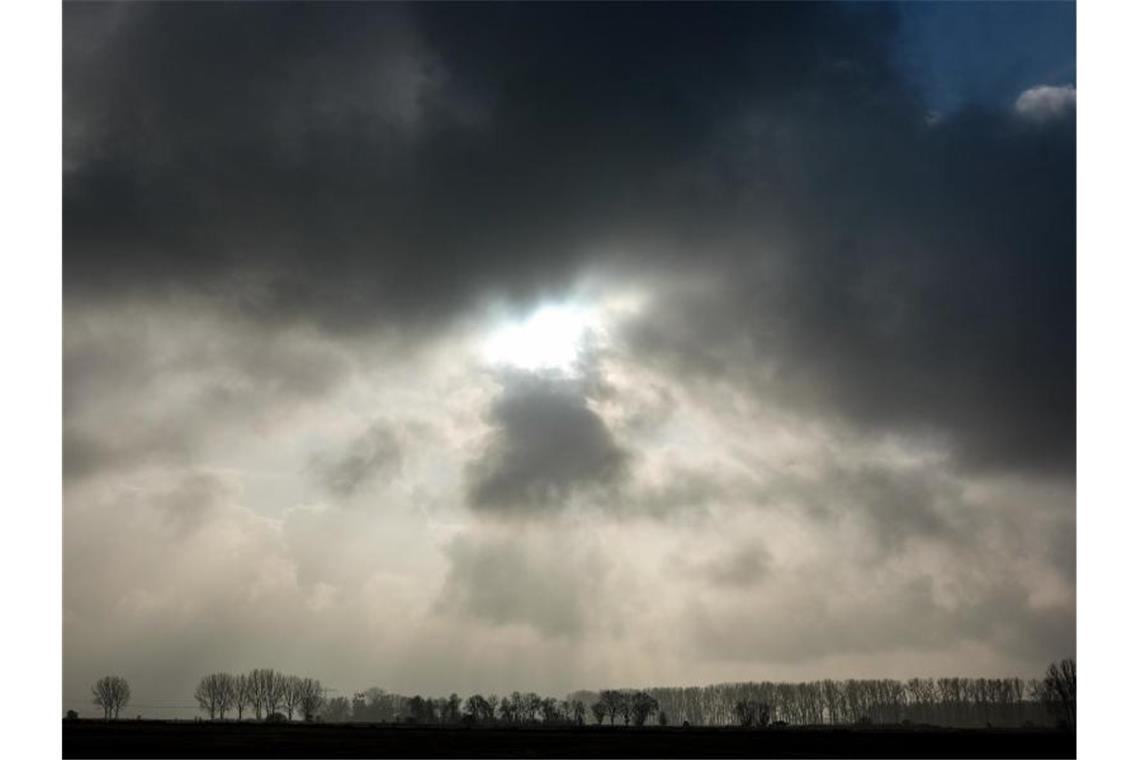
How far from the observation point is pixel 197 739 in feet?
247

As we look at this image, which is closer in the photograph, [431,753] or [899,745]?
[431,753]

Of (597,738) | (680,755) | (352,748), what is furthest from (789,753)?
(352,748)
